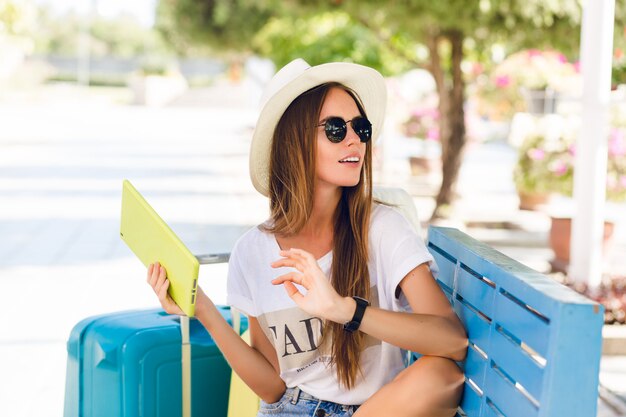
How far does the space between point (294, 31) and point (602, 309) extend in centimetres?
1387

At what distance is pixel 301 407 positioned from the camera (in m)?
2.38

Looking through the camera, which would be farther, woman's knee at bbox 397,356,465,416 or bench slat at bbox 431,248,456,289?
bench slat at bbox 431,248,456,289

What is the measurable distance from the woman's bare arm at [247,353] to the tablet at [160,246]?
0.60 ft

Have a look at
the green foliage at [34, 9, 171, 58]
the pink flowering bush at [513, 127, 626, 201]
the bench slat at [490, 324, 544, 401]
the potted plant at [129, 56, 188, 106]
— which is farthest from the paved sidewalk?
the green foliage at [34, 9, 171, 58]

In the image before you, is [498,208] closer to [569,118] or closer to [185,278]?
[569,118]

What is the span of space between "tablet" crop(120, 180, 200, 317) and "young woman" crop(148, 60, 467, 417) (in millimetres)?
57

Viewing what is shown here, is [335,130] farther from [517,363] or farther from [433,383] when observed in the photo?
[517,363]

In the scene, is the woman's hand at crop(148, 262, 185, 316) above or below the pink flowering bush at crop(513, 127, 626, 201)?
below

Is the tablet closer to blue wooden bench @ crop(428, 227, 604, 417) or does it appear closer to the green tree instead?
blue wooden bench @ crop(428, 227, 604, 417)

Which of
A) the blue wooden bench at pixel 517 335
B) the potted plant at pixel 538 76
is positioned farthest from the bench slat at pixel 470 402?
the potted plant at pixel 538 76

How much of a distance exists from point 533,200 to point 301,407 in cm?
936

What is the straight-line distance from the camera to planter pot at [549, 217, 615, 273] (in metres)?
7.47

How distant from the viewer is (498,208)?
11.6 meters

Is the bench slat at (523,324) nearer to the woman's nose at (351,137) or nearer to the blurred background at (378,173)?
the woman's nose at (351,137)
